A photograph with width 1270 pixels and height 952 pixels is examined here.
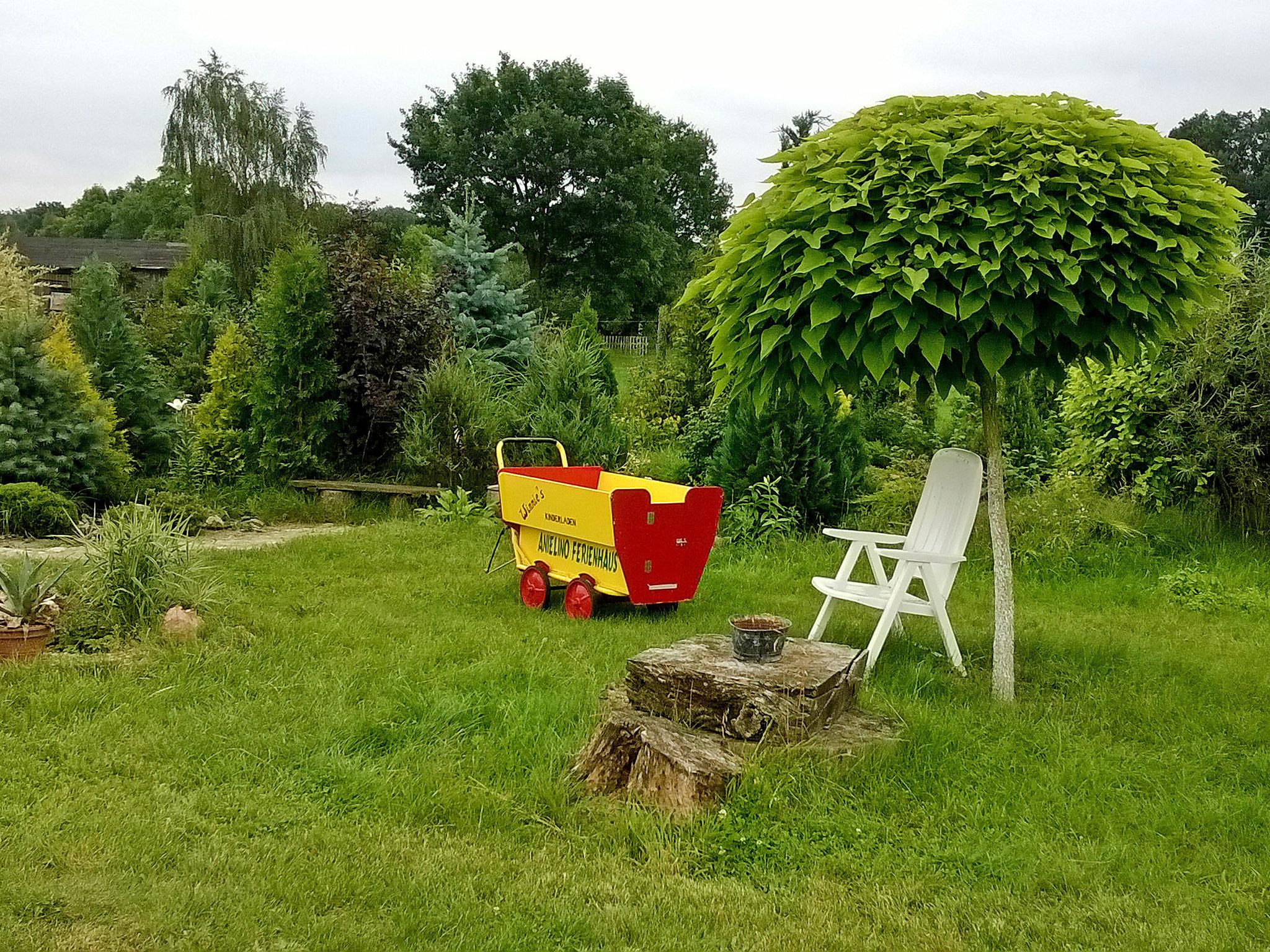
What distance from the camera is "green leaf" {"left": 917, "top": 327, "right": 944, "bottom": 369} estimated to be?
4281 millimetres

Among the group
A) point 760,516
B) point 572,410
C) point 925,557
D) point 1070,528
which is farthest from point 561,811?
point 572,410

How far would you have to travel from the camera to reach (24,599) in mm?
5348

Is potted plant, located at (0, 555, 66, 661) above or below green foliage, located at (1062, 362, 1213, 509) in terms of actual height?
below

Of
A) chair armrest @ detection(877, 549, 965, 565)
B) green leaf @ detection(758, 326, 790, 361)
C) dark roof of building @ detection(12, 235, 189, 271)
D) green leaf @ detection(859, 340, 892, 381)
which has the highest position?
dark roof of building @ detection(12, 235, 189, 271)

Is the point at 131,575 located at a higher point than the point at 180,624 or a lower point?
higher

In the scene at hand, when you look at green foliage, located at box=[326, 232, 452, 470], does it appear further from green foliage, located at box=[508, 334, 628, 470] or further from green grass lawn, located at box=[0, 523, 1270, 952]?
green grass lawn, located at box=[0, 523, 1270, 952]

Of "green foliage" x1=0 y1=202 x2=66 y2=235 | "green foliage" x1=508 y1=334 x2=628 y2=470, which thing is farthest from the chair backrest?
"green foliage" x1=0 y1=202 x2=66 y2=235

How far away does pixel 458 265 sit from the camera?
14609 mm

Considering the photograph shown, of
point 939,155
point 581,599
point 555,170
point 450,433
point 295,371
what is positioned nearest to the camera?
point 939,155

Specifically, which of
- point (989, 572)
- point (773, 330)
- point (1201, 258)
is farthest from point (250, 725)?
point (989, 572)

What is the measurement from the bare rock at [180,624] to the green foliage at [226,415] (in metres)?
5.77

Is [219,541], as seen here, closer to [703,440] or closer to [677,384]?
[703,440]

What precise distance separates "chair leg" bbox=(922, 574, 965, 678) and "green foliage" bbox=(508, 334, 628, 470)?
6.01 metres

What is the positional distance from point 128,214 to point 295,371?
5655 cm
